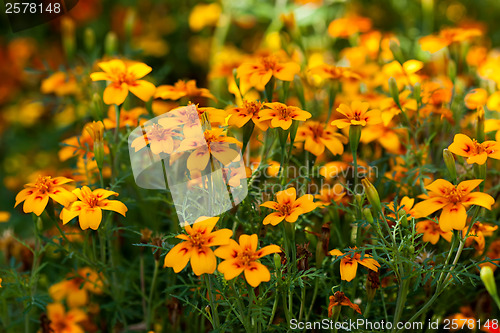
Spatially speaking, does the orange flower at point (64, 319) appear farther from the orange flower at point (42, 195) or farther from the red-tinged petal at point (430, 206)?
the red-tinged petal at point (430, 206)

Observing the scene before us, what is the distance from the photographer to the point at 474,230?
1336 millimetres

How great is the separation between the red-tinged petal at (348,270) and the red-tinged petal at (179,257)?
13.5 inches

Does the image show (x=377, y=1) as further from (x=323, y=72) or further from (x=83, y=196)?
(x=83, y=196)

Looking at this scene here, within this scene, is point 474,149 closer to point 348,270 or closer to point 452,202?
point 452,202

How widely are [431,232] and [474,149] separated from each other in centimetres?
24

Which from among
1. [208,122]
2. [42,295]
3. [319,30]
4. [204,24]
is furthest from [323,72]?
[204,24]

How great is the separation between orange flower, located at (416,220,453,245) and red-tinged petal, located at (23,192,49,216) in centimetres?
90

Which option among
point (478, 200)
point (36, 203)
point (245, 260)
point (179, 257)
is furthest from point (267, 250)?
point (36, 203)

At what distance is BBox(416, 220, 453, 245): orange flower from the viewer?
1299 millimetres

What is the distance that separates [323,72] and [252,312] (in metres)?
0.78

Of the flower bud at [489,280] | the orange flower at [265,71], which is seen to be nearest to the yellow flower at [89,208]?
the orange flower at [265,71]

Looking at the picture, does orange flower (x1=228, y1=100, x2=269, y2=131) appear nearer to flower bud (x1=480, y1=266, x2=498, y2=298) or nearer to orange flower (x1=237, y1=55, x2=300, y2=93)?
orange flower (x1=237, y1=55, x2=300, y2=93)

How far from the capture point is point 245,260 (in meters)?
1.08

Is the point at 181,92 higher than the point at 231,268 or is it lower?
higher
